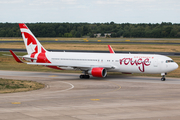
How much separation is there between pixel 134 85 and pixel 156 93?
6.12 metres

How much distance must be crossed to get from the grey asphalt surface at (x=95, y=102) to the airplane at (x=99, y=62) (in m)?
4.69

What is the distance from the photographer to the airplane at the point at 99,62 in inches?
1574

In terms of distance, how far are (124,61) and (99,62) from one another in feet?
13.3

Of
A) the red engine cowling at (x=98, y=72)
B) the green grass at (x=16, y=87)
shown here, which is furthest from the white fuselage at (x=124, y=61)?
the green grass at (x=16, y=87)

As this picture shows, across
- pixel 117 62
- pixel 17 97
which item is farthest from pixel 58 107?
pixel 117 62

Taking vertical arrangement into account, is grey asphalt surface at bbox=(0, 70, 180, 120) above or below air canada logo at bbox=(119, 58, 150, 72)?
below

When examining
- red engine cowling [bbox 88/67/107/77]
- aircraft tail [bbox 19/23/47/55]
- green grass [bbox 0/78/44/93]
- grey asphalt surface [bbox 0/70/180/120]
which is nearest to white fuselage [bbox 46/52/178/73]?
red engine cowling [bbox 88/67/107/77]

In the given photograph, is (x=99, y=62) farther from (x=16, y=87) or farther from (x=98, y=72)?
(x=16, y=87)

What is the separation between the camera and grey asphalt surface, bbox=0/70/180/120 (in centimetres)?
1975

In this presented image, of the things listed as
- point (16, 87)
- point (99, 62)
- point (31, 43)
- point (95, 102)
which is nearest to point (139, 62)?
point (99, 62)

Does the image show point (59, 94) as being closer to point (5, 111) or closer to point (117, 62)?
point (5, 111)

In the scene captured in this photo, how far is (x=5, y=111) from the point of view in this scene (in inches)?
826

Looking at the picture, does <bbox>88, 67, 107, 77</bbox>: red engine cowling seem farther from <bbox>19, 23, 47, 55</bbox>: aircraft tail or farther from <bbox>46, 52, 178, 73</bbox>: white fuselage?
<bbox>19, 23, 47, 55</bbox>: aircraft tail

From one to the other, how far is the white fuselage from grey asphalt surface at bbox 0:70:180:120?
15.0 feet
